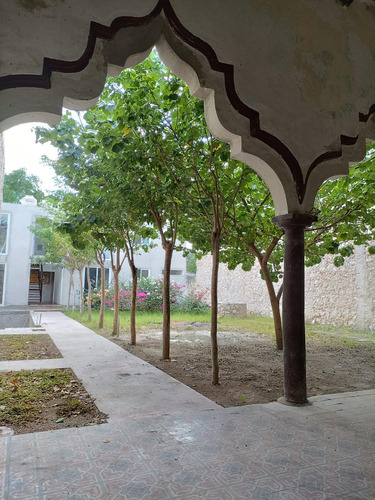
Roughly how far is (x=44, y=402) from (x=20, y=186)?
3182cm

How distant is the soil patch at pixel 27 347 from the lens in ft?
22.4

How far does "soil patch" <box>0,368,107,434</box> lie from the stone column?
195cm

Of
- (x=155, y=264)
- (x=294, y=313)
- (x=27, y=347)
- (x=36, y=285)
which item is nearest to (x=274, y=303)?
(x=294, y=313)

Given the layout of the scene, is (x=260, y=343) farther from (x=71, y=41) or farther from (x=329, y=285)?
(x=71, y=41)

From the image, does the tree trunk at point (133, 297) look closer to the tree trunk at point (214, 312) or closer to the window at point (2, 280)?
the tree trunk at point (214, 312)

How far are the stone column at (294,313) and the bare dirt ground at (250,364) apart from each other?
545 mm

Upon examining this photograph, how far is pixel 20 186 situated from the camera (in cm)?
3266

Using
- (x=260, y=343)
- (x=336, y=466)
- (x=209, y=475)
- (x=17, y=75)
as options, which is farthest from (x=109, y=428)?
(x=260, y=343)

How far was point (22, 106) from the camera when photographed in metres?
2.95

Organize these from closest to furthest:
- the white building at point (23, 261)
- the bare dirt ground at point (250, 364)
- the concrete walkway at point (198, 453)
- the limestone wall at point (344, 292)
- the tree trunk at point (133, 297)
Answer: the concrete walkway at point (198, 453), the bare dirt ground at point (250, 364), the tree trunk at point (133, 297), the limestone wall at point (344, 292), the white building at point (23, 261)

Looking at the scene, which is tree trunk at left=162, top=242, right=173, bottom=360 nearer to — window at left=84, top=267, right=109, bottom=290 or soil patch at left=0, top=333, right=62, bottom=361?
soil patch at left=0, top=333, right=62, bottom=361

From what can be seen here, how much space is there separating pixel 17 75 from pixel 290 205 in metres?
2.80

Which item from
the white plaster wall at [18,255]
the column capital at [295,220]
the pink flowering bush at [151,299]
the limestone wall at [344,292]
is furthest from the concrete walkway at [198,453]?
the white plaster wall at [18,255]

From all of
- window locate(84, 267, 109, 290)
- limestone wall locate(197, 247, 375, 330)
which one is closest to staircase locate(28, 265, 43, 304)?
window locate(84, 267, 109, 290)
